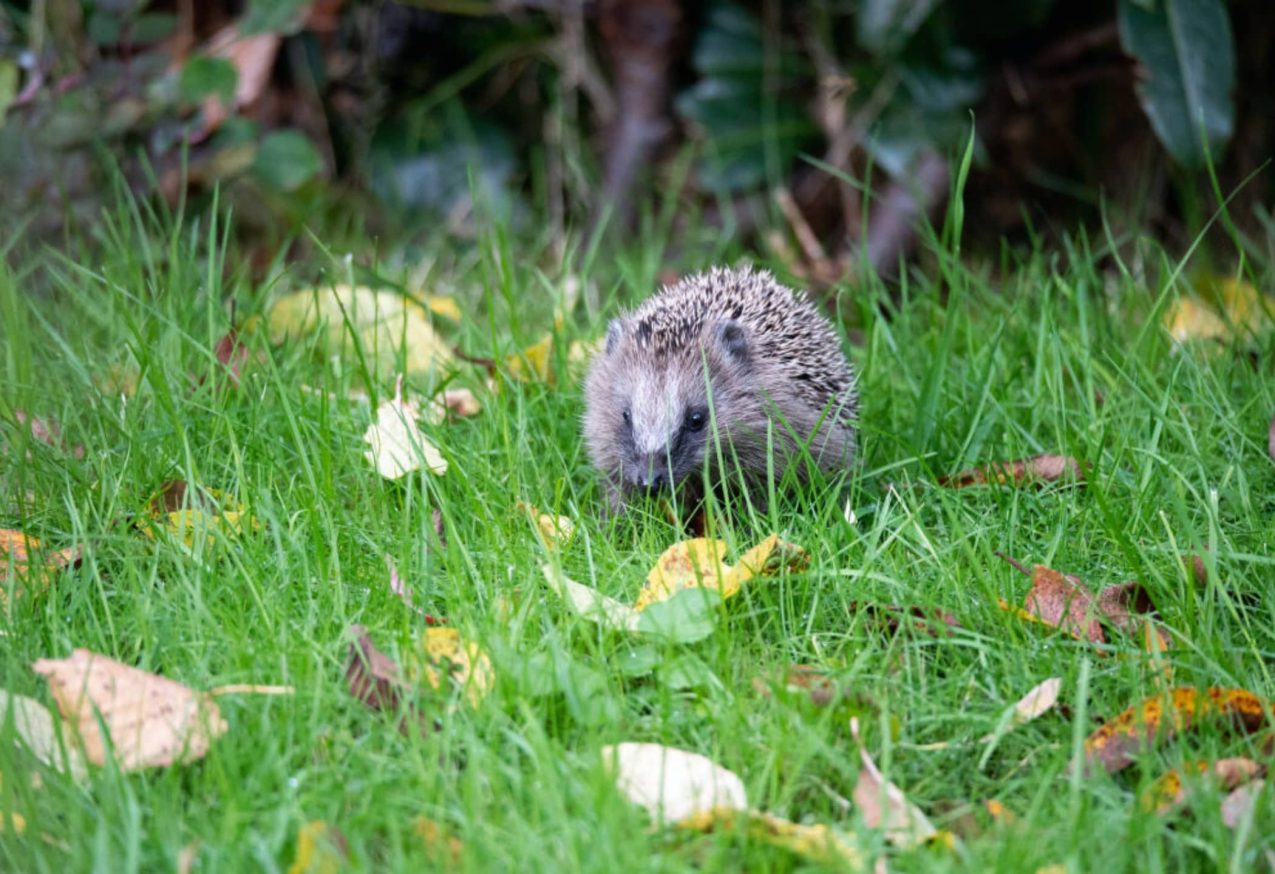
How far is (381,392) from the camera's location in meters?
4.17

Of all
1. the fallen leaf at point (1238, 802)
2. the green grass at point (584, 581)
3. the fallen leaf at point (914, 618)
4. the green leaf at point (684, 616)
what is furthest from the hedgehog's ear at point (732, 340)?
the fallen leaf at point (1238, 802)

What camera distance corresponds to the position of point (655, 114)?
278 inches

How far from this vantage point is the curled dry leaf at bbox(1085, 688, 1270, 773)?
261cm

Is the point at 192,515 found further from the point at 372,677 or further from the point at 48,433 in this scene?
the point at 372,677

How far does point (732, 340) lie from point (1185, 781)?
2190 millimetres

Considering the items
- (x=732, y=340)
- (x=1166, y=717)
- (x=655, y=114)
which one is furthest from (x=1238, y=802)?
(x=655, y=114)

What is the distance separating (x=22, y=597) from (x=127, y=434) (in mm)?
733

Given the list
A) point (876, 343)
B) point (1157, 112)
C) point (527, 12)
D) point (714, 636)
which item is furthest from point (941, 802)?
point (527, 12)

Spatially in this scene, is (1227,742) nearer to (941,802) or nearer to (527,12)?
(941,802)

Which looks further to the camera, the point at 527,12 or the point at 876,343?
the point at 527,12

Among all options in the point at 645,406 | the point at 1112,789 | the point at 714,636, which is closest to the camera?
the point at 1112,789

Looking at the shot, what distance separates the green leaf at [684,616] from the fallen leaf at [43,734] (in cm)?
111

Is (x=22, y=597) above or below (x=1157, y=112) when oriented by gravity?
below

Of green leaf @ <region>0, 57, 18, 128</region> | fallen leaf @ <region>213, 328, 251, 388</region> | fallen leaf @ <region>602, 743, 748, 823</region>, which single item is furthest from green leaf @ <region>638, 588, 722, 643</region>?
green leaf @ <region>0, 57, 18, 128</region>
